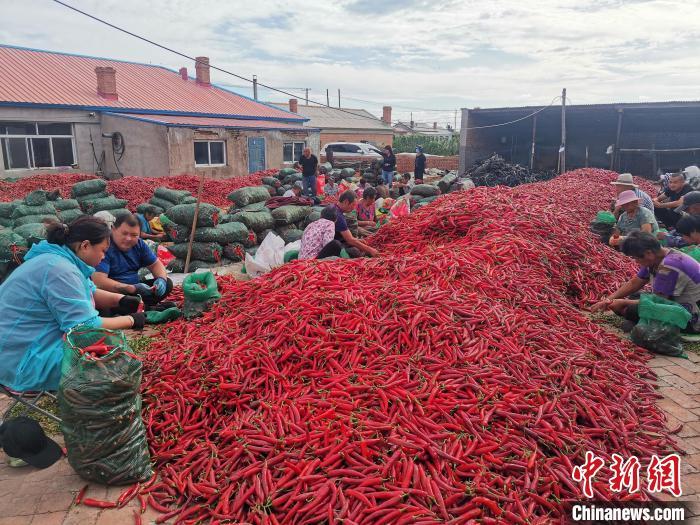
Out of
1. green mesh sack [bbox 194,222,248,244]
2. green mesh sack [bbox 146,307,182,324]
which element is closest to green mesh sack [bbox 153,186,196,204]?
green mesh sack [bbox 194,222,248,244]

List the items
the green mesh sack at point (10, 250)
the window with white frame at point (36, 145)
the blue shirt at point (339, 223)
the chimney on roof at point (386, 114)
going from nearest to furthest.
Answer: the blue shirt at point (339, 223), the green mesh sack at point (10, 250), the window with white frame at point (36, 145), the chimney on roof at point (386, 114)

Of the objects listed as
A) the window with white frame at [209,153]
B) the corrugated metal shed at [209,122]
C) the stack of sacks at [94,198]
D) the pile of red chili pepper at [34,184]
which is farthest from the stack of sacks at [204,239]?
the window with white frame at [209,153]

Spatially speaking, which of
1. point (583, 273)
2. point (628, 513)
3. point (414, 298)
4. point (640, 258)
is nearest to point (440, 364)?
point (414, 298)

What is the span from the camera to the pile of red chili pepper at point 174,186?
560 inches

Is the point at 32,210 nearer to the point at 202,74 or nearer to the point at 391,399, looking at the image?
the point at 391,399

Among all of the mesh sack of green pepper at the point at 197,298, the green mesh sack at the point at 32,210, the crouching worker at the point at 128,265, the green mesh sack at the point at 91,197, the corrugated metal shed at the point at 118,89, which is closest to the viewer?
the crouching worker at the point at 128,265

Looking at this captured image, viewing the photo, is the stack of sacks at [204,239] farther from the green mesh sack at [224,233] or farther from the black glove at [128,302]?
the black glove at [128,302]

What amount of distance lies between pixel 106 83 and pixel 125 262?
1855cm

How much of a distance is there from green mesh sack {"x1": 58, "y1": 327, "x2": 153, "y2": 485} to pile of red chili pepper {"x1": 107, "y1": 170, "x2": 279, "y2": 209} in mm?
11120

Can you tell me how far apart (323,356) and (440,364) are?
90 centimetres

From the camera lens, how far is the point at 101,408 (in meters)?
2.76

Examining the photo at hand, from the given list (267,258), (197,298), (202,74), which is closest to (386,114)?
(202,74)

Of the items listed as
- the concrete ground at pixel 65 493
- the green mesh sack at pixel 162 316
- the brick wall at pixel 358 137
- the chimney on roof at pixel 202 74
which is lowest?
the concrete ground at pixel 65 493

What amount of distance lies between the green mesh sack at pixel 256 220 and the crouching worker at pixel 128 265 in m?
3.27
